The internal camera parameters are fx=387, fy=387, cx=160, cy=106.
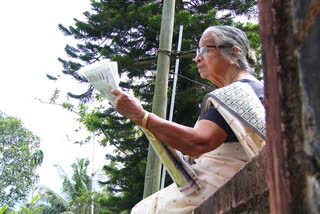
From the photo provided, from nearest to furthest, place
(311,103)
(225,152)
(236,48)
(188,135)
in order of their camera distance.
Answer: (311,103) < (188,135) < (225,152) < (236,48)

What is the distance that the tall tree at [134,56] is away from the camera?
7.74 m

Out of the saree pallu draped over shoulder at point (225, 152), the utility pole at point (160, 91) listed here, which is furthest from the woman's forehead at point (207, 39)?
the utility pole at point (160, 91)

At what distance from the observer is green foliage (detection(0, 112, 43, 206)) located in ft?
88.4

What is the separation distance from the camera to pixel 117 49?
8680 mm

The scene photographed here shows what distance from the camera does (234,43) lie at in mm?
1724

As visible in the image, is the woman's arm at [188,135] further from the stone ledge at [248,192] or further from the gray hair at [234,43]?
the gray hair at [234,43]

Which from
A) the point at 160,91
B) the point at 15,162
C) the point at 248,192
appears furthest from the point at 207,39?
the point at 15,162

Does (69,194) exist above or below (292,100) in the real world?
above

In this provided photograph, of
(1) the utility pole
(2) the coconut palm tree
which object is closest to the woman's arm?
(1) the utility pole

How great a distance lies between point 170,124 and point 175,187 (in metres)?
0.30

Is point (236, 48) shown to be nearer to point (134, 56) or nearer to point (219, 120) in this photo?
point (219, 120)

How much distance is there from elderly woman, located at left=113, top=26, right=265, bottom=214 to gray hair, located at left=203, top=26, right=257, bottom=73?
2.6 inches

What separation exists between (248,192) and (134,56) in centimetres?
780

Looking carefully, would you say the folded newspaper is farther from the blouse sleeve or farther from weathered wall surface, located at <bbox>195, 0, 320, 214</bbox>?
weathered wall surface, located at <bbox>195, 0, 320, 214</bbox>
